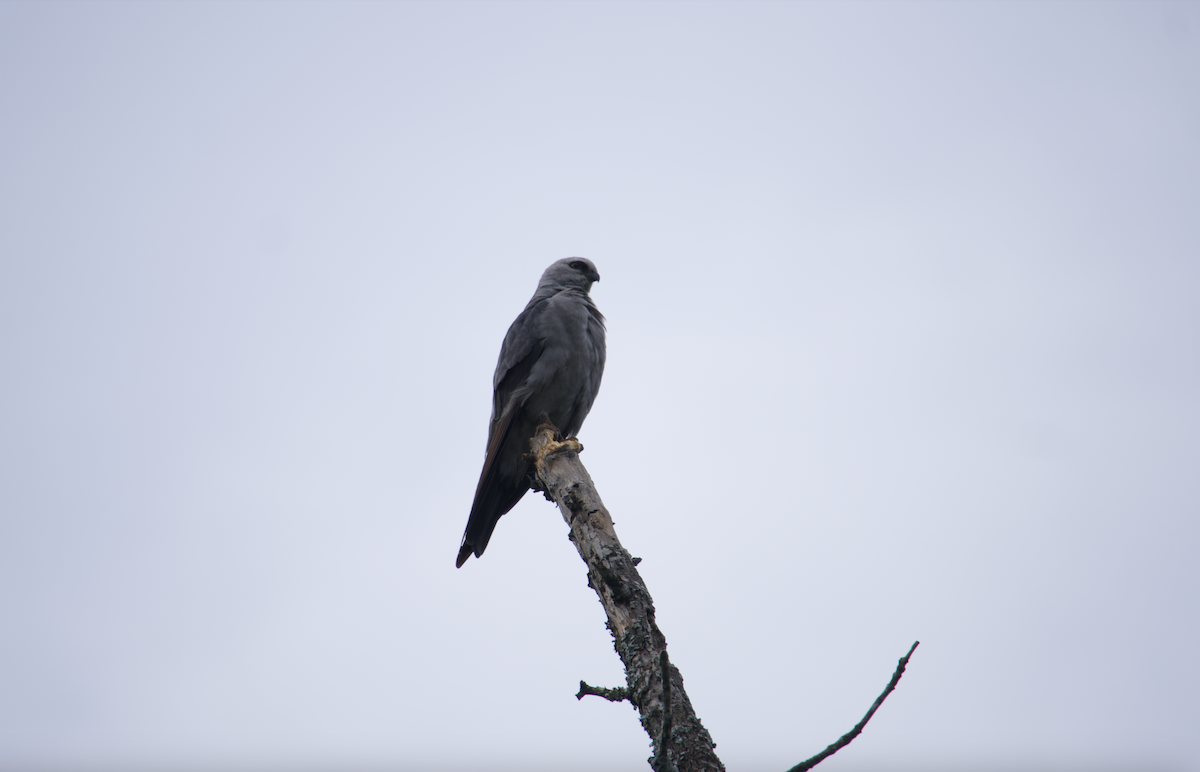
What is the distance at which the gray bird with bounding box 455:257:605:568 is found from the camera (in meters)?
5.50

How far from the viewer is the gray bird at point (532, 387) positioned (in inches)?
216

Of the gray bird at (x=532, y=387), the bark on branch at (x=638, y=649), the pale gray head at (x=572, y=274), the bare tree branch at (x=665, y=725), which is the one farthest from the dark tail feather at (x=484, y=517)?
the bare tree branch at (x=665, y=725)

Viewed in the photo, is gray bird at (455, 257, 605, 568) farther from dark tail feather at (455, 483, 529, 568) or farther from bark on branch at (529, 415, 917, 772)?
bark on branch at (529, 415, 917, 772)

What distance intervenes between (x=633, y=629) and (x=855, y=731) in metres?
0.85

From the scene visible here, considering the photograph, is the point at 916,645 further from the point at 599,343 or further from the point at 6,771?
the point at 6,771

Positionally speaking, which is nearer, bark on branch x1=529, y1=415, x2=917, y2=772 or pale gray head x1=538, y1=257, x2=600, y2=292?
bark on branch x1=529, y1=415, x2=917, y2=772

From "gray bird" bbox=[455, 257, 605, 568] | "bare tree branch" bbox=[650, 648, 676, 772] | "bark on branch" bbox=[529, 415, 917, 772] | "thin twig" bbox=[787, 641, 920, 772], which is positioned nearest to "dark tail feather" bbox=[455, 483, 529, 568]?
"gray bird" bbox=[455, 257, 605, 568]

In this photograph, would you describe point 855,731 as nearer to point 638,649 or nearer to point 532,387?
point 638,649

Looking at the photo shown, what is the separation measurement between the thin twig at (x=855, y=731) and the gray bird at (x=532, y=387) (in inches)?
136

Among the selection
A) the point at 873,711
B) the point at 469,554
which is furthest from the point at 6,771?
the point at 873,711

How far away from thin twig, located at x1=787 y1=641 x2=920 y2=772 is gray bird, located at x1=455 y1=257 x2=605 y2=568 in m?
3.46

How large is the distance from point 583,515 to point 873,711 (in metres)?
1.57

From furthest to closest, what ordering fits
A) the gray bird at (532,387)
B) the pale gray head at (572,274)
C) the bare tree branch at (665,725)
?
the pale gray head at (572,274) → the gray bird at (532,387) → the bare tree branch at (665,725)

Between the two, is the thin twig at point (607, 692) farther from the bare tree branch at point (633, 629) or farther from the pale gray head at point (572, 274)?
the pale gray head at point (572, 274)
